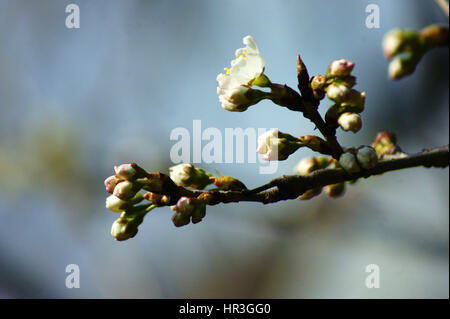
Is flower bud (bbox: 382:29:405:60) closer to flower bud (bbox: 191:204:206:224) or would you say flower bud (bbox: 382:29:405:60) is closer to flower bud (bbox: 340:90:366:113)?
flower bud (bbox: 340:90:366:113)

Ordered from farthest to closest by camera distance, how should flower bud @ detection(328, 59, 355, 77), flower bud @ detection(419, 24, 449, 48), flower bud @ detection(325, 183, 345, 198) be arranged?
flower bud @ detection(325, 183, 345, 198) → flower bud @ detection(328, 59, 355, 77) → flower bud @ detection(419, 24, 449, 48)

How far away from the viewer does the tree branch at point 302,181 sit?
1.11 metres

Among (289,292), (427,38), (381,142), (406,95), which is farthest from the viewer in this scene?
(289,292)

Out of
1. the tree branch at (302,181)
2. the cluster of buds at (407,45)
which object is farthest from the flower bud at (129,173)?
the cluster of buds at (407,45)

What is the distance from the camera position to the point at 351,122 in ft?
3.59

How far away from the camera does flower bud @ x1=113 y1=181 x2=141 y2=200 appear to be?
1152mm

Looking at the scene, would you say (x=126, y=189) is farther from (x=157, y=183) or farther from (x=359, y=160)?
(x=359, y=160)

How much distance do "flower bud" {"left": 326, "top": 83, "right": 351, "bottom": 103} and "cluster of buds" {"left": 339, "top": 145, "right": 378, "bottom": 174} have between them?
0.15m

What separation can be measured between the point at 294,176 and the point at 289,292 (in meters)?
2.28

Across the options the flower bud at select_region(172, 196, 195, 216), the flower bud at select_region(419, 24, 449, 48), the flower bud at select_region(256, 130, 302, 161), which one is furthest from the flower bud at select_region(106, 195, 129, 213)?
the flower bud at select_region(419, 24, 449, 48)

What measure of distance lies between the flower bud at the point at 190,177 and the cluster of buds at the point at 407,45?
2.16 ft

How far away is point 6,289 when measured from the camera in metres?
2.95

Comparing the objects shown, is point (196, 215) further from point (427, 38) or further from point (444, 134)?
point (444, 134)
